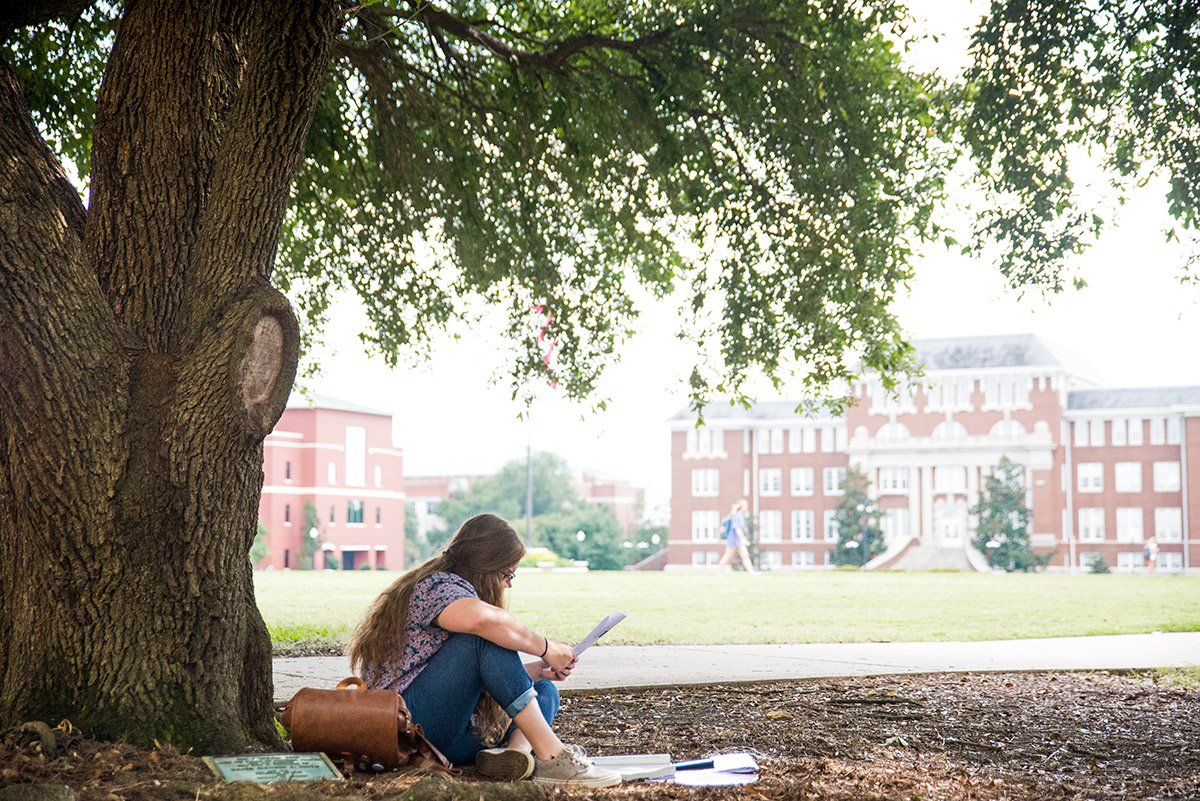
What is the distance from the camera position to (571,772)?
404 cm

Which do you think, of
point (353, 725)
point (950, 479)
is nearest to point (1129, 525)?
point (950, 479)

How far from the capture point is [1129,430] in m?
61.9

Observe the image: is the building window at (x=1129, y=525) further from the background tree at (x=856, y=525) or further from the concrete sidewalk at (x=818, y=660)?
the concrete sidewalk at (x=818, y=660)

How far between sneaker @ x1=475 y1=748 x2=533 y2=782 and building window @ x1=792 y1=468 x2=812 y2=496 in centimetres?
6747

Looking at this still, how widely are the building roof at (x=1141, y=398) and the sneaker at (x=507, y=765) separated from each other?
6443 centimetres

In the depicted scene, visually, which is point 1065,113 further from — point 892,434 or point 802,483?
point 802,483

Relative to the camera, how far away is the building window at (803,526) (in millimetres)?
69938

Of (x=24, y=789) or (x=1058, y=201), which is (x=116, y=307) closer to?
(x=24, y=789)

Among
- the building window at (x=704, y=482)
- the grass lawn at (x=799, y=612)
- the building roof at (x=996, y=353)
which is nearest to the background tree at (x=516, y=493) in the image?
the building window at (x=704, y=482)

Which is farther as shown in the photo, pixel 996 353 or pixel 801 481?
A: pixel 801 481

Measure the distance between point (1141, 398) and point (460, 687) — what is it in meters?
64.9

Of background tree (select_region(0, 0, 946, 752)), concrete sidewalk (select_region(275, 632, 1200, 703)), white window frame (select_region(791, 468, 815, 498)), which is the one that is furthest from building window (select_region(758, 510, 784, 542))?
background tree (select_region(0, 0, 946, 752))

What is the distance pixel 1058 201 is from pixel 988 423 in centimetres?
5946

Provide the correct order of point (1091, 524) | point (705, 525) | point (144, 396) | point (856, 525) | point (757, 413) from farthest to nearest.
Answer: point (705, 525), point (757, 413), point (856, 525), point (1091, 524), point (144, 396)
